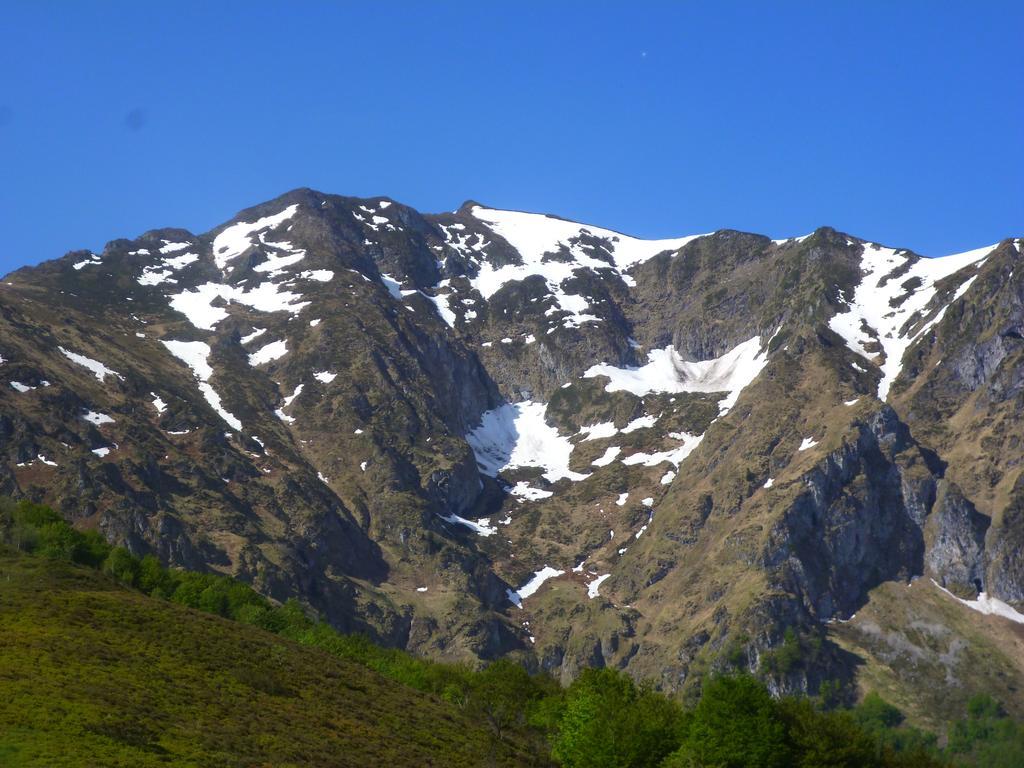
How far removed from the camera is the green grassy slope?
64250 millimetres

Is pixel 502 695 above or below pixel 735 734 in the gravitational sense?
above

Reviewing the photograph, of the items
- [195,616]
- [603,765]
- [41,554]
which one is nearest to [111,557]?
[41,554]

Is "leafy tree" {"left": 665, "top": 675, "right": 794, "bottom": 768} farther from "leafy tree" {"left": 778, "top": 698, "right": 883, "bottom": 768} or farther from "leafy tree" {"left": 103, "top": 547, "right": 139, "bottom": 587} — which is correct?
"leafy tree" {"left": 103, "top": 547, "right": 139, "bottom": 587}

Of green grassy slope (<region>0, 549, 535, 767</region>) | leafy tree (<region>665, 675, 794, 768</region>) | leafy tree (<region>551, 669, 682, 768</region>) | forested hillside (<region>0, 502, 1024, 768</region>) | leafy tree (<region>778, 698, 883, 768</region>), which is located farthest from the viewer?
leafy tree (<region>551, 669, 682, 768</region>)

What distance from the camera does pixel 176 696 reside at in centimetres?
7638

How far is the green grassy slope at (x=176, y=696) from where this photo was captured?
64.2 meters

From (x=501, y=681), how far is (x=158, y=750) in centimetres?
5878

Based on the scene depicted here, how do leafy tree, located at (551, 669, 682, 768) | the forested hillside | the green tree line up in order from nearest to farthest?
1. the forested hillside
2. leafy tree, located at (551, 669, 682, 768)
3. the green tree

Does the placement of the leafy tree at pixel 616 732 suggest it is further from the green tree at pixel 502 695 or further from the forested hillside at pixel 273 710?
the green tree at pixel 502 695

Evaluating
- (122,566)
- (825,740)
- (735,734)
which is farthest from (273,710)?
(122,566)

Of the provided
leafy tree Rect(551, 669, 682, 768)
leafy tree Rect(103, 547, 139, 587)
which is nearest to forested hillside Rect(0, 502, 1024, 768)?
leafy tree Rect(551, 669, 682, 768)

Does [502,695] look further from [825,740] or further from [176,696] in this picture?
[176,696]

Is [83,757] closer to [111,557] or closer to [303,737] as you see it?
[303,737]

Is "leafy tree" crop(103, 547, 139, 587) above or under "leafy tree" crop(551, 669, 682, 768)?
above
